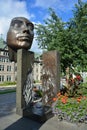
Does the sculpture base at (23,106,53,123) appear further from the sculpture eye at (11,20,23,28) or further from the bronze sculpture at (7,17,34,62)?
the sculpture eye at (11,20,23,28)

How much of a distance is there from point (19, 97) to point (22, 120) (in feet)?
4.30

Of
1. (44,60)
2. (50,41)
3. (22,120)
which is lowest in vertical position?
(22,120)

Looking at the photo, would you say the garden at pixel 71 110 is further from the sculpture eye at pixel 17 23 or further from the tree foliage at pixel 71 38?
the tree foliage at pixel 71 38

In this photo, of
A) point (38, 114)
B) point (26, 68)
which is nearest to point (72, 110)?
point (38, 114)

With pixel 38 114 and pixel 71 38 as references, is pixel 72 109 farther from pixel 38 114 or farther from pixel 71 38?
pixel 71 38

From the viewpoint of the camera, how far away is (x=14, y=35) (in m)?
10.4

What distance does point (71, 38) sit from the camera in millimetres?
19047

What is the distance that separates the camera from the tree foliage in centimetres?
1892

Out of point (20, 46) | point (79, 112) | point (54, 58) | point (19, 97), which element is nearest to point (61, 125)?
point (79, 112)

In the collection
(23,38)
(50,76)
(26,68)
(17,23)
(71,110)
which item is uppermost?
(17,23)

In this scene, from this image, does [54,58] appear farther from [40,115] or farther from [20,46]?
[40,115]

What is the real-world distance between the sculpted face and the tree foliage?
28.2 feet

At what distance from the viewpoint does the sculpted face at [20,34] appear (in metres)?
10.3

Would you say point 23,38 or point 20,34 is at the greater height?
point 20,34
